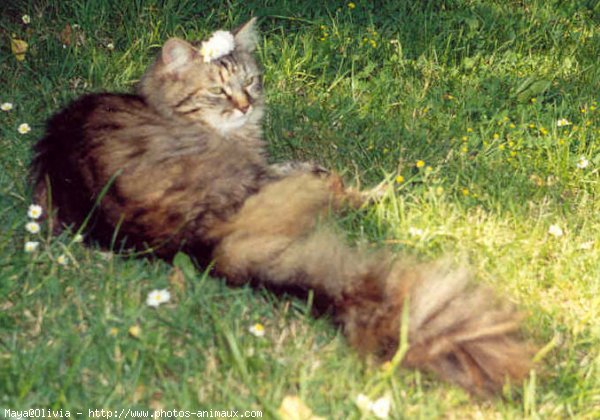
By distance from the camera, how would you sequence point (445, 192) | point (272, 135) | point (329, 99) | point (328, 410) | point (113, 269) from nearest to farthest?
point (328, 410)
point (113, 269)
point (445, 192)
point (272, 135)
point (329, 99)

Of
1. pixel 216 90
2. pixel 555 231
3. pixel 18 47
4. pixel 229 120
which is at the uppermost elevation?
pixel 18 47

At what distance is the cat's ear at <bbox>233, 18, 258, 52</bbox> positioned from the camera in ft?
10.5

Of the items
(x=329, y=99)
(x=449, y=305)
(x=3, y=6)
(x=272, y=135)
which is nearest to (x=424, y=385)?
(x=449, y=305)

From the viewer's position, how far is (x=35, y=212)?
8.43 ft

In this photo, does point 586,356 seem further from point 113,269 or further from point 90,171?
point 90,171

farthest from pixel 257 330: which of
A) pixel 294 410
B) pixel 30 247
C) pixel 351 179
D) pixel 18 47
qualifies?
pixel 18 47

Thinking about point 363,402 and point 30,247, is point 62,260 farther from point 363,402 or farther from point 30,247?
point 363,402

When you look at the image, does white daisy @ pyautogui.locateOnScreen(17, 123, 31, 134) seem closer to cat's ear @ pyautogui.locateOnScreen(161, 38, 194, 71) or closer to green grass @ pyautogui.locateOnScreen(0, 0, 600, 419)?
green grass @ pyautogui.locateOnScreen(0, 0, 600, 419)

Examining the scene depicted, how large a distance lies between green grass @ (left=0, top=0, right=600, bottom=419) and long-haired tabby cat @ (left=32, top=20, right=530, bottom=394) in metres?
0.11

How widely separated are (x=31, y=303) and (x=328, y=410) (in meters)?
1.02

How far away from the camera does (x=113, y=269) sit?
8.07 ft

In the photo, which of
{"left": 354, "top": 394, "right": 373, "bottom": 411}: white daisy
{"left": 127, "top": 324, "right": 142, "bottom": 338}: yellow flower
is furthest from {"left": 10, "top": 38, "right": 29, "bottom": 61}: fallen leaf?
{"left": 354, "top": 394, "right": 373, "bottom": 411}: white daisy

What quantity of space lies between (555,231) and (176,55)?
170cm

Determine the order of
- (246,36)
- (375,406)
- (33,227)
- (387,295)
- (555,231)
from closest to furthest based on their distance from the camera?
(375,406) → (387,295) → (33,227) → (555,231) → (246,36)
